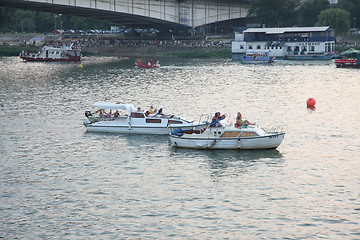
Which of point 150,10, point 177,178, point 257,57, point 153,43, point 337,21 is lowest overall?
point 177,178

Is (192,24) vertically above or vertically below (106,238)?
above

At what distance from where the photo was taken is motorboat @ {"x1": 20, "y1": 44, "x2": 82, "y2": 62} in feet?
467

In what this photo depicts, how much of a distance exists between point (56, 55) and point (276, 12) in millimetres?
65827

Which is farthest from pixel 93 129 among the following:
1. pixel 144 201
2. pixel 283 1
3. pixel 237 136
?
pixel 283 1

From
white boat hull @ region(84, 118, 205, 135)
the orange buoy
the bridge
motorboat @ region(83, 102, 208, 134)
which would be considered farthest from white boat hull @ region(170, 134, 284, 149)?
the bridge

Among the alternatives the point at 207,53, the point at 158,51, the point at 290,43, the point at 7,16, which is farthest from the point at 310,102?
the point at 7,16

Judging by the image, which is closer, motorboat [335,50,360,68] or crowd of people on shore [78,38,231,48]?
motorboat [335,50,360,68]

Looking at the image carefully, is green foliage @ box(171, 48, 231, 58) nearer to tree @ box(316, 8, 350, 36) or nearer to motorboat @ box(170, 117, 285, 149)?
tree @ box(316, 8, 350, 36)

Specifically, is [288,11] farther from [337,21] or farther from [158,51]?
[158,51]

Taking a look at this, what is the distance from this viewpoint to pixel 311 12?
7121 inches

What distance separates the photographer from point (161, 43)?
537ft

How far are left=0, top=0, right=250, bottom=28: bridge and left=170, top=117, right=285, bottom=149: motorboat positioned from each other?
78.3m

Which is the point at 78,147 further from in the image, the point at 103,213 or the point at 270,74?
the point at 270,74

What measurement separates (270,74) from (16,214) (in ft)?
267
